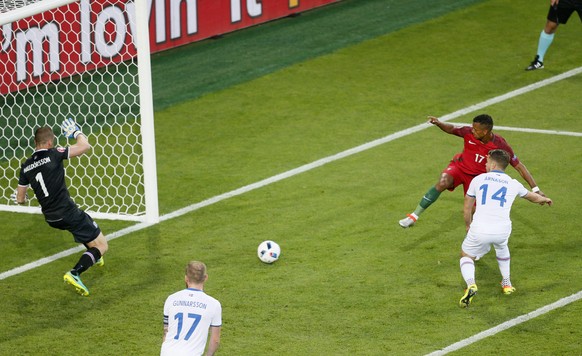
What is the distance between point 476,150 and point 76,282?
4.40 meters

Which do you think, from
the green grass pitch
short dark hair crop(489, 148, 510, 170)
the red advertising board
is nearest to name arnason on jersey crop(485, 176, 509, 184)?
short dark hair crop(489, 148, 510, 170)

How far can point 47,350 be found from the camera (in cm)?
1000

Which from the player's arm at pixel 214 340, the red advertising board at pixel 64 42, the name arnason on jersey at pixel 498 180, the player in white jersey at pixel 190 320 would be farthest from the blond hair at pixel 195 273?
the red advertising board at pixel 64 42

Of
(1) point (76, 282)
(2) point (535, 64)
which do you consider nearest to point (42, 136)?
(1) point (76, 282)

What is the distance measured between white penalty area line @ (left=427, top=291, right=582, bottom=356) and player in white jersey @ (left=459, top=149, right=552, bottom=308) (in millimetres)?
470

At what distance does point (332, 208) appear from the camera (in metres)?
13.2

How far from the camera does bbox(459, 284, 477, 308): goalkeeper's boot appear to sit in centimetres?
1040

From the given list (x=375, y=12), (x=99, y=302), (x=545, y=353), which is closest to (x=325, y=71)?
(x=375, y=12)

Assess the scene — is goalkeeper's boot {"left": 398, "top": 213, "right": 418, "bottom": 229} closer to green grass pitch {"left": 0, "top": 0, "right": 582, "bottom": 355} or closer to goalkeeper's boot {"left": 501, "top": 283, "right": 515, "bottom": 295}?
green grass pitch {"left": 0, "top": 0, "right": 582, "bottom": 355}

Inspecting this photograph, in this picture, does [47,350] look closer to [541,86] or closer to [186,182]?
[186,182]

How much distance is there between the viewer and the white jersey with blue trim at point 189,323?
812cm

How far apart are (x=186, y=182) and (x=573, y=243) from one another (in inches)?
198

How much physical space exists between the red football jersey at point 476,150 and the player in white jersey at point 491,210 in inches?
36.3

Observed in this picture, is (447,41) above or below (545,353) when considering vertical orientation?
below
